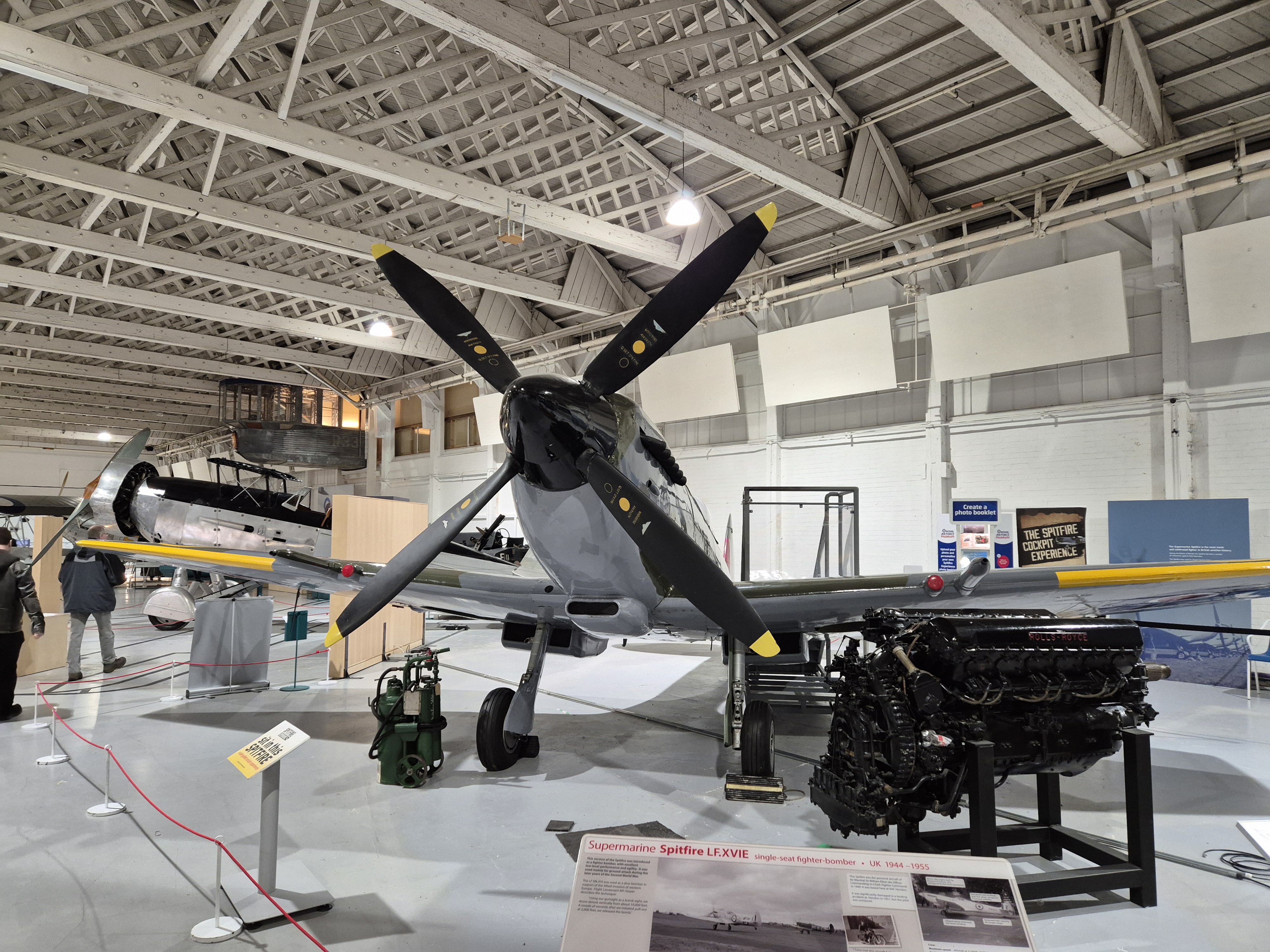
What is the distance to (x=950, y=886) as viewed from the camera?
1714 mm

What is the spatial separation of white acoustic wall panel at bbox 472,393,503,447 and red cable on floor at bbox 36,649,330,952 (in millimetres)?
10092

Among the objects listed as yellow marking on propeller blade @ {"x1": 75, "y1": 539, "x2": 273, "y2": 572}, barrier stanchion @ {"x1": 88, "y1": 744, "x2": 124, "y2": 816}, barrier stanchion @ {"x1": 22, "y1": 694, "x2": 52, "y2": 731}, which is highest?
yellow marking on propeller blade @ {"x1": 75, "y1": 539, "x2": 273, "y2": 572}

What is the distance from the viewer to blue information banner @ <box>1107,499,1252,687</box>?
8.09 metres

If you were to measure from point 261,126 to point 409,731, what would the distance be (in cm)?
681

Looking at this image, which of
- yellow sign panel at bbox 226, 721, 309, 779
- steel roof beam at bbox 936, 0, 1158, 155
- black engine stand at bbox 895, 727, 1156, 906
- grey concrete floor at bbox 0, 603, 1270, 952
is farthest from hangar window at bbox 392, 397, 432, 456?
black engine stand at bbox 895, 727, 1156, 906

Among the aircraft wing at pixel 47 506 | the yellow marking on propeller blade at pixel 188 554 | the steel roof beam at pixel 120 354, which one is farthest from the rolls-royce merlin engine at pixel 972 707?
the aircraft wing at pixel 47 506

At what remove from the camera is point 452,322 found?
4.25 m

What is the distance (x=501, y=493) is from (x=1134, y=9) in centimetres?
1600

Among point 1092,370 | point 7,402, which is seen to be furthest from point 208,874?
point 7,402

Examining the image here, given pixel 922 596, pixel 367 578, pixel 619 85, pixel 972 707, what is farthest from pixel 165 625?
pixel 972 707

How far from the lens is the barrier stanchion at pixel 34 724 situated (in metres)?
5.82

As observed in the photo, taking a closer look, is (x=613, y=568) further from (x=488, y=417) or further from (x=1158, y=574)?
(x=488, y=417)

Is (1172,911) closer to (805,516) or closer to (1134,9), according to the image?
(1134,9)

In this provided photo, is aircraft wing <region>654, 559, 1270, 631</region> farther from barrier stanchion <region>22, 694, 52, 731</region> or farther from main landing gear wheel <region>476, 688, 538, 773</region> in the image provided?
barrier stanchion <region>22, 694, 52, 731</region>
